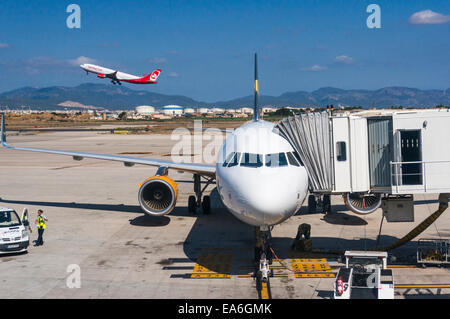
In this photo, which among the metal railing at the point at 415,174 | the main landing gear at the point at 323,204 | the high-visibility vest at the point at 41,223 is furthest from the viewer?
the main landing gear at the point at 323,204

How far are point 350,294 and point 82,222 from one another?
13.3 m

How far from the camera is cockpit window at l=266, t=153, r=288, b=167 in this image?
1291cm

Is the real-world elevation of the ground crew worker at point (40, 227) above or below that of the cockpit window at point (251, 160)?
below

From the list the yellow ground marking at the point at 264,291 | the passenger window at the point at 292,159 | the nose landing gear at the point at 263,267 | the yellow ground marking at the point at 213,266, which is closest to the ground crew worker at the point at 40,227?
the yellow ground marking at the point at 213,266

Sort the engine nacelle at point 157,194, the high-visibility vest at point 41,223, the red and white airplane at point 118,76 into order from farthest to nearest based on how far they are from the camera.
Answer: the red and white airplane at point 118,76 → the engine nacelle at point 157,194 → the high-visibility vest at point 41,223

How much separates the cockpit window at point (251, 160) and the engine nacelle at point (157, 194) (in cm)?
722

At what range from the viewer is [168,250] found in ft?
55.1

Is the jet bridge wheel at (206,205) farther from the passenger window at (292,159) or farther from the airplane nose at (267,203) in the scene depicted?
the airplane nose at (267,203)

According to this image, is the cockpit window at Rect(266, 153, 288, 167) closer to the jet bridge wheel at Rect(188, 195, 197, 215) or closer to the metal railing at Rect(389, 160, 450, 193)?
the metal railing at Rect(389, 160, 450, 193)

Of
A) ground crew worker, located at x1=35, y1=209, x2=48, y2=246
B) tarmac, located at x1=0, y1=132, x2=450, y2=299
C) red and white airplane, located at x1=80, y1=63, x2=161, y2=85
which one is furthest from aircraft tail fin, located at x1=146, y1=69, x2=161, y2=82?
ground crew worker, located at x1=35, y1=209, x2=48, y2=246

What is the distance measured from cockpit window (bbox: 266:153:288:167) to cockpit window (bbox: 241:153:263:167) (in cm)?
22

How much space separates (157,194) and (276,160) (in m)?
8.46

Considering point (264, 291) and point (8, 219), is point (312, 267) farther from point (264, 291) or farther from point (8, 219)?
point (8, 219)

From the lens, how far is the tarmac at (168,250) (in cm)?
1275
